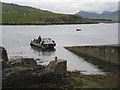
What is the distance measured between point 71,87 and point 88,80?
4.44m

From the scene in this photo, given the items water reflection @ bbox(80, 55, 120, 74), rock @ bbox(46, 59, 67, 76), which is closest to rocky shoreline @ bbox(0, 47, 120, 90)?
rock @ bbox(46, 59, 67, 76)

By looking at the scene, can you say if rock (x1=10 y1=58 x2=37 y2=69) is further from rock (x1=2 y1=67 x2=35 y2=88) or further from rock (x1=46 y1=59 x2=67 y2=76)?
rock (x1=2 y1=67 x2=35 y2=88)

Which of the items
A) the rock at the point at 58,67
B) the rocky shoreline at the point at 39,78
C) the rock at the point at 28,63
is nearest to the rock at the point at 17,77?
the rocky shoreline at the point at 39,78

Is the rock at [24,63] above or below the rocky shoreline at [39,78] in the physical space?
above

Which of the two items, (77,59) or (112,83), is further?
(77,59)

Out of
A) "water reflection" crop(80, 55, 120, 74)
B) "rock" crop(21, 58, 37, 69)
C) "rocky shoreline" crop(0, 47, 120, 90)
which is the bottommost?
"water reflection" crop(80, 55, 120, 74)

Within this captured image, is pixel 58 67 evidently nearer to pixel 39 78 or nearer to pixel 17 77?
pixel 39 78

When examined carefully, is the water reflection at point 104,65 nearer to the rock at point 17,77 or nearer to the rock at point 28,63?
the rock at point 28,63

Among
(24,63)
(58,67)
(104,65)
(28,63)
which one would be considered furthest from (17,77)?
(104,65)

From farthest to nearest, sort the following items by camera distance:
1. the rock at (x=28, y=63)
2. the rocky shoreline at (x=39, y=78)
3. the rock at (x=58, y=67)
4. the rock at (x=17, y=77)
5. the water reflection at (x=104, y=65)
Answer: the water reflection at (x=104, y=65)
the rock at (x=28, y=63)
the rock at (x=58, y=67)
the rocky shoreline at (x=39, y=78)
the rock at (x=17, y=77)

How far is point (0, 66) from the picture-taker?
81.1 ft

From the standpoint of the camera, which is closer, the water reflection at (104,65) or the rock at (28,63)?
the rock at (28,63)

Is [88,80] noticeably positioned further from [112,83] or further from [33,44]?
[33,44]

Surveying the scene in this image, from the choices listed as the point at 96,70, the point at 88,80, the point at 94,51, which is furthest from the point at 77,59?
the point at 88,80
